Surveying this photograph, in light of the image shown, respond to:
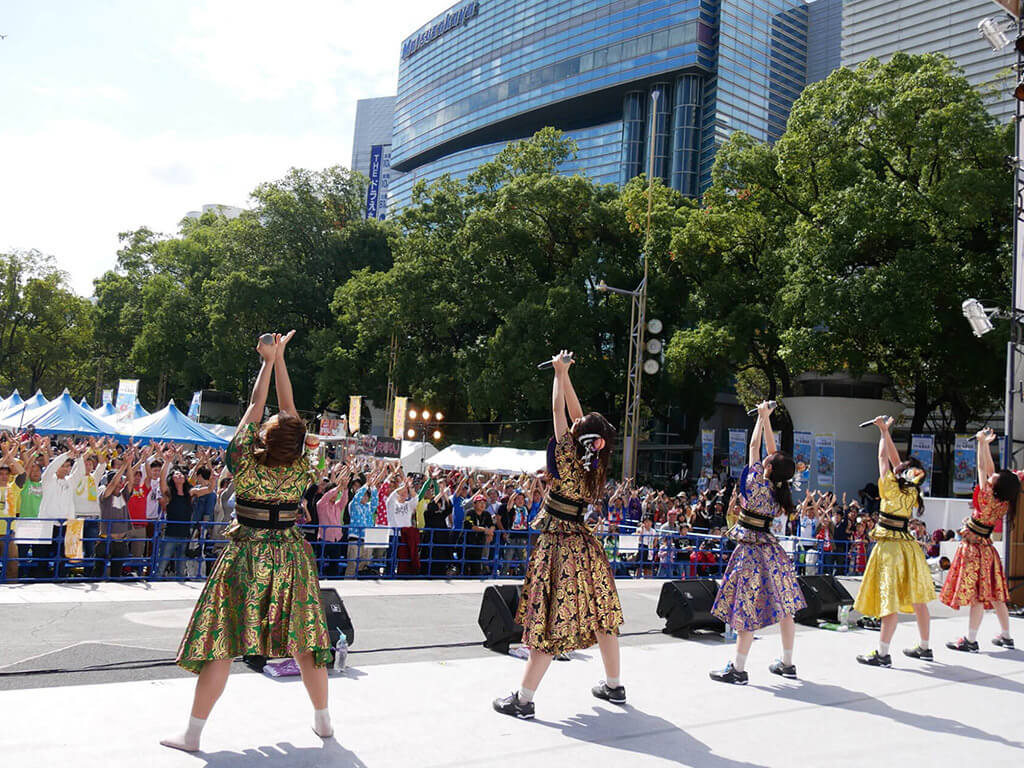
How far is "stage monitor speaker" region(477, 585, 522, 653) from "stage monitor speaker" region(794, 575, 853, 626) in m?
3.88

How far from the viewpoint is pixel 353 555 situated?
1188 centimetres

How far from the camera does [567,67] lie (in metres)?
72.9

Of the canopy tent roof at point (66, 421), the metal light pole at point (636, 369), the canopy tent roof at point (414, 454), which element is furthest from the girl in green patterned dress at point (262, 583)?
the canopy tent roof at point (414, 454)

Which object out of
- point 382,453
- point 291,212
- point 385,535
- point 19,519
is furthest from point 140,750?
point 291,212

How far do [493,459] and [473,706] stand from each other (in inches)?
797

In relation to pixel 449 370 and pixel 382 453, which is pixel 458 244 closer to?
pixel 449 370

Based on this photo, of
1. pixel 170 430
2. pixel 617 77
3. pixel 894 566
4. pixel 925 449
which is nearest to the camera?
pixel 894 566

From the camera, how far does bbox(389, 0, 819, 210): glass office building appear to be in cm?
6494

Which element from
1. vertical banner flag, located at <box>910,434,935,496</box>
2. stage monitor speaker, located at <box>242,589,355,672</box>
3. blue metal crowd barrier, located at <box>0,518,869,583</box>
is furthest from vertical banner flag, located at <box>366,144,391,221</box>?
stage monitor speaker, located at <box>242,589,355,672</box>

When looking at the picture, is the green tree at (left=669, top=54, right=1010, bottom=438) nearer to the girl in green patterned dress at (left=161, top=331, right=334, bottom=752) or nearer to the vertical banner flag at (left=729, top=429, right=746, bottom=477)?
the vertical banner flag at (left=729, top=429, right=746, bottom=477)

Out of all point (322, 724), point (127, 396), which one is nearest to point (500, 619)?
point (322, 724)

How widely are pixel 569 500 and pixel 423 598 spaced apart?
5.41 meters

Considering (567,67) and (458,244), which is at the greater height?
(567,67)

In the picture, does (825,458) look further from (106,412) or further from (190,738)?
(190,738)
